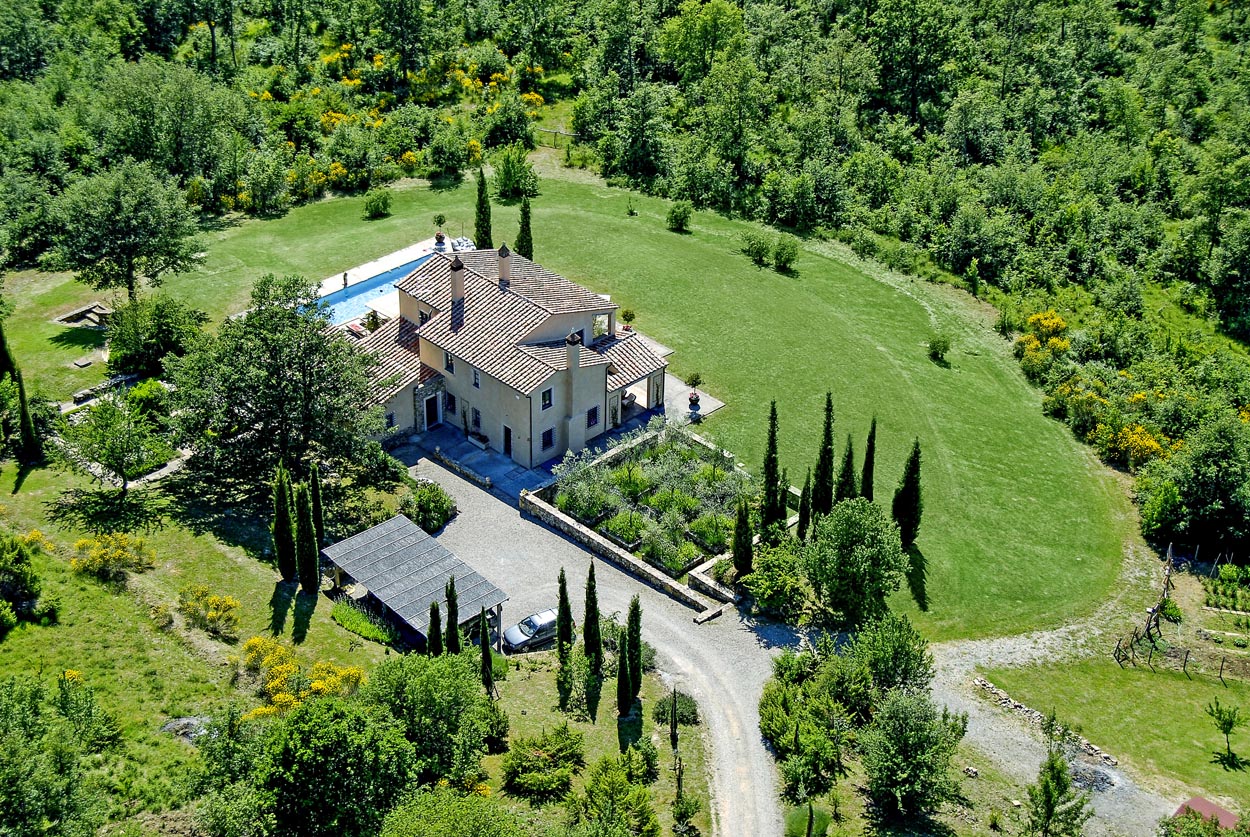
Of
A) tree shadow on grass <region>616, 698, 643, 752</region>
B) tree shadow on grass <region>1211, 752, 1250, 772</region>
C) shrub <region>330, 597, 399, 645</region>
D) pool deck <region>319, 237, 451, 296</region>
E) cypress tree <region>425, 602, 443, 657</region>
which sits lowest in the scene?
tree shadow on grass <region>1211, 752, 1250, 772</region>

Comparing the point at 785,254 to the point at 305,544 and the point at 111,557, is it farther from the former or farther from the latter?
the point at 111,557

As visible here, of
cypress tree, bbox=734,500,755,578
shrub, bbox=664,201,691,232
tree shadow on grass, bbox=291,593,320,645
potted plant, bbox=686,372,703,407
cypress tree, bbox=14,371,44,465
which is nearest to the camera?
tree shadow on grass, bbox=291,593,320,645

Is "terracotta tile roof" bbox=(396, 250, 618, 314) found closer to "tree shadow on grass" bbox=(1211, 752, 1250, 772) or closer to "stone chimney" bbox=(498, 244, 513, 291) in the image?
"stone chimney" bbox=(498, 244, 513, 291)

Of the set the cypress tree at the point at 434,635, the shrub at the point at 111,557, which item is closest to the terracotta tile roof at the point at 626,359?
the cypress tree at the point at 434,635

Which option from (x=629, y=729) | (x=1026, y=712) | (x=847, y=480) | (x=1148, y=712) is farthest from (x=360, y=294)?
(x=1148, y=712)

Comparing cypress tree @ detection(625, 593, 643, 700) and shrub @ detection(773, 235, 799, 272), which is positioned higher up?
shrub @ detection(773, 235, 799, 272)

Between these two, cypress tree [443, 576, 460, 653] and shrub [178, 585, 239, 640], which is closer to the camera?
cypress tree [443, 576, 460, 653]

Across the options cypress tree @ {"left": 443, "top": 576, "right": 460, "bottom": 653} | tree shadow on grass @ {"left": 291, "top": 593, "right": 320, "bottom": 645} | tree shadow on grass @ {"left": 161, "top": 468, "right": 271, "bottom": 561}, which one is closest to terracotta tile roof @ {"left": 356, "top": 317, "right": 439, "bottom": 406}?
tree shadow on grass @ {"left": 161, "top": 468, "right": 271, "bottom": 561}
